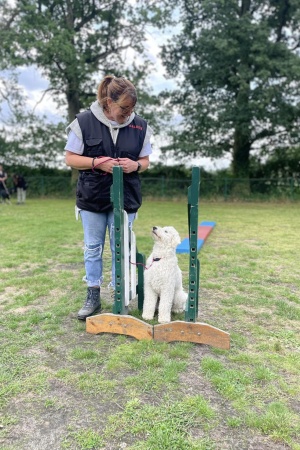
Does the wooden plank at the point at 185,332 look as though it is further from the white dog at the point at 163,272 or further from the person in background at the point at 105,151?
the person in background at the point at 105,151

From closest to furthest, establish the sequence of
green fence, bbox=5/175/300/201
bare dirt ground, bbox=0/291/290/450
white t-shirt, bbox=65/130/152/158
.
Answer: bare dirt ground, bbox=0/291/290/450 → white t-shirt, bbox=65/130/152/158 → green fence, bbox=5/175/300/201

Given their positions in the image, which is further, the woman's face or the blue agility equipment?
the blue agility equipment

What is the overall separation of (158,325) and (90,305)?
68 cm

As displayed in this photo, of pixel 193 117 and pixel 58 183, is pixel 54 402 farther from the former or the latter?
pixel 58 183

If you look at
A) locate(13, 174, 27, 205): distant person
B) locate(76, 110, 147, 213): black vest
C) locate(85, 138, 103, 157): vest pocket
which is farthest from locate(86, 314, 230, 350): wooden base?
locate(13, 174, 27, 205): distant person

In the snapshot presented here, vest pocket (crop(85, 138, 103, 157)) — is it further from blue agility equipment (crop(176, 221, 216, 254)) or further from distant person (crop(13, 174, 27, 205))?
distant person (crop(13, 174, 27, 205))

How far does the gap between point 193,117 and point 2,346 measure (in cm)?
1630

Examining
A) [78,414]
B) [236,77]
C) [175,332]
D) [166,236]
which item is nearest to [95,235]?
[166,236]

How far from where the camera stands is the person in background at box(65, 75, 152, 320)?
8.32 feet

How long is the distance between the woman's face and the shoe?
1.34 meters

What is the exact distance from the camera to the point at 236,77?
15562mm

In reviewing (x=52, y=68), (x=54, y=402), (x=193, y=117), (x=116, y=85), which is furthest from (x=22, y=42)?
(x=54, y=402)

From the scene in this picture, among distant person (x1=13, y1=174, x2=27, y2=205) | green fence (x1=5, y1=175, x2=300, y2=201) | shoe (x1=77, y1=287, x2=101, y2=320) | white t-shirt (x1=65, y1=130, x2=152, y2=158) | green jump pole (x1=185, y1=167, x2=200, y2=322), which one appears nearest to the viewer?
green jump pole (x1=185, y1=167, x2=200, y2=322)

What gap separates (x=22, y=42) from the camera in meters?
15.8
